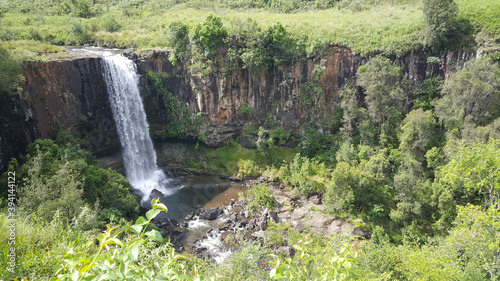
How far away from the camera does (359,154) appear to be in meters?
24.8

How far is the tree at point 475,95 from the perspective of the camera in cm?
2011

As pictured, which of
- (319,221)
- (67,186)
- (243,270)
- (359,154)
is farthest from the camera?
(359,154)

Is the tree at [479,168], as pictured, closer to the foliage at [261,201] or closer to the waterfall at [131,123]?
the foliage at [261,201]

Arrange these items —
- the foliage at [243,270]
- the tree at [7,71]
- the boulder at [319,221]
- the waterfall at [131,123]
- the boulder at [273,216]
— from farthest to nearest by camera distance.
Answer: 1. the waterfall at [131,123]
2. the boulder at [273,216]
3. the boulder at [319,221]
4. the tree at [7,71]
5. the foliage at [243,270]

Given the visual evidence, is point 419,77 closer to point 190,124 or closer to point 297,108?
point 297,108

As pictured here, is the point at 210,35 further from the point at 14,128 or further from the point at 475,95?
the point at 475,95

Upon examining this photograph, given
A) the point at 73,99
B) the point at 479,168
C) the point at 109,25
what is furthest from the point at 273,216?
the point at 109,25

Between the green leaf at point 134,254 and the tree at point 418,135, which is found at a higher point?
the green leaf at point 134,254

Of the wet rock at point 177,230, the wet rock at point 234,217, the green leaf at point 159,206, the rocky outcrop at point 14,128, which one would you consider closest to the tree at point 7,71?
the rocky outcrop at point 14,128

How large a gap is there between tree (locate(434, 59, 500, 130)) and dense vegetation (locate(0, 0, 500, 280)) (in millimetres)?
85

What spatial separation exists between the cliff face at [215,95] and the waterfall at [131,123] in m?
0.85

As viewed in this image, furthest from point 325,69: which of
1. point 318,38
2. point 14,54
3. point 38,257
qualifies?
point 38,257

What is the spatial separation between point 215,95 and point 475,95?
22.0m

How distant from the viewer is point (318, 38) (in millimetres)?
29969
